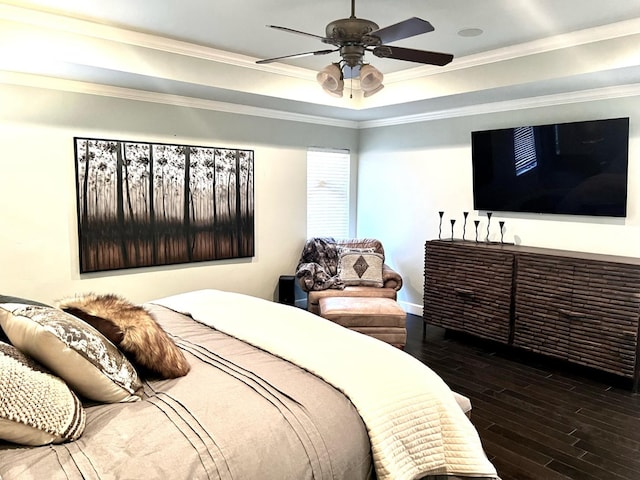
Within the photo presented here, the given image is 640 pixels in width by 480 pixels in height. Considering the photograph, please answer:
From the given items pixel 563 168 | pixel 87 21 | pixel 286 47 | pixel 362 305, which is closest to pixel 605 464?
pixel 362 305

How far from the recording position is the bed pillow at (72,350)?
1604 millimetres

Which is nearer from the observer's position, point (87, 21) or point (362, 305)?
point (87, 21)

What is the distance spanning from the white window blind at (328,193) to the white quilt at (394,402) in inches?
147

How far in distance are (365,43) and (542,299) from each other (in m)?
2.74

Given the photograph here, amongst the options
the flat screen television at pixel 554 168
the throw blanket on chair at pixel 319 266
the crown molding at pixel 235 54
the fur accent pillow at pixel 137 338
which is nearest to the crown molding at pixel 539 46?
the crown molding at pixel 235 54

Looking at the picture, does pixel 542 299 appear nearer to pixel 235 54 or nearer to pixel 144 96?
pixel 235 54

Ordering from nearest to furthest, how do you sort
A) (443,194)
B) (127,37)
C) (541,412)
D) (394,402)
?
1. (394,402)
2. (541,412)
3. (127,37)
4. (443,194)

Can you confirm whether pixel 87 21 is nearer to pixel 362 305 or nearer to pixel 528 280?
pixel 362 305

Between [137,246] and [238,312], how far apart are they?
2.20 meters

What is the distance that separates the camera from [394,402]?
187 centimetres

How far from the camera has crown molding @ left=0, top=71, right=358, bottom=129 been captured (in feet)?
12.8

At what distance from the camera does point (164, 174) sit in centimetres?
469

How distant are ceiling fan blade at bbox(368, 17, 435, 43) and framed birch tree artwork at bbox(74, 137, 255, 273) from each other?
2.77 meters

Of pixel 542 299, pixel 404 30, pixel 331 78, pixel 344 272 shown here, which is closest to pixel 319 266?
pixel 344 272
